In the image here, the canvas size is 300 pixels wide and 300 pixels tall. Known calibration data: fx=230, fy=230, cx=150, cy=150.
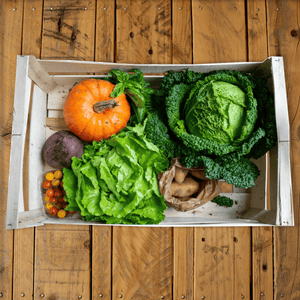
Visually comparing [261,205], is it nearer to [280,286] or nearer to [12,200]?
[280,286]

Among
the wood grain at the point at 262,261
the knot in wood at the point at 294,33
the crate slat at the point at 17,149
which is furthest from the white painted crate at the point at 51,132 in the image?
the knot in wood at the point at 294,33

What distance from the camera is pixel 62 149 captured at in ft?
4.10

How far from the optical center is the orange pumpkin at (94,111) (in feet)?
3.99

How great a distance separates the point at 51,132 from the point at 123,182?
58 cm

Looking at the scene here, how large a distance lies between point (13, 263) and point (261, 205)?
155 centimetres

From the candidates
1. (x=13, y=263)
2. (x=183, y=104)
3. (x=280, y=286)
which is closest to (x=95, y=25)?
(x=183, y=104)

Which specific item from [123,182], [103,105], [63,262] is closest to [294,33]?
[103,105]

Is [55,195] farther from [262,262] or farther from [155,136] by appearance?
[262,262]

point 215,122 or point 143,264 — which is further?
point 143,264

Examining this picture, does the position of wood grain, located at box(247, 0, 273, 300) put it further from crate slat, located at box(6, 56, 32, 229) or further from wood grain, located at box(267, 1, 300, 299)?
crate slat, located at box(6, 56, 32, 229)

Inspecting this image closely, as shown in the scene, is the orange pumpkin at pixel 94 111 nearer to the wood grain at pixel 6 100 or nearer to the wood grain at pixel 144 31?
the wood grain at pixel 144 31

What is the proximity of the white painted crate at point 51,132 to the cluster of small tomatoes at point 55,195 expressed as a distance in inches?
1.8

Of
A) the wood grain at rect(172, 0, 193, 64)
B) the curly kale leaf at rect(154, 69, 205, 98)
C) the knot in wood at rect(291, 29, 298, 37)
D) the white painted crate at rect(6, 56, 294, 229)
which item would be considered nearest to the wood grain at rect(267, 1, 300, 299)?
the knot in wood at rect(291, 29, 298, 37)

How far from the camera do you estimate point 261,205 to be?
50.6 inches
